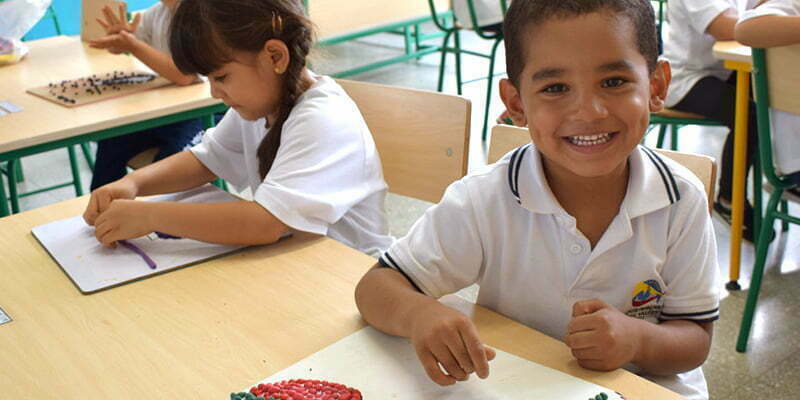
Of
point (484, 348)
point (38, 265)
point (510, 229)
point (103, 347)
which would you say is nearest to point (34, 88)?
point (38, 265)

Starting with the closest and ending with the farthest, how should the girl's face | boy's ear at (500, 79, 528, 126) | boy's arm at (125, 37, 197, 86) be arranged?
1. boy's ear at (500, 79, 528, 126)
2. the girl's face
3. boy's arm at (125, 37, 197, 86)

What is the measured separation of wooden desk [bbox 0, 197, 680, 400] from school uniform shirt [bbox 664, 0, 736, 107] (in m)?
1.72

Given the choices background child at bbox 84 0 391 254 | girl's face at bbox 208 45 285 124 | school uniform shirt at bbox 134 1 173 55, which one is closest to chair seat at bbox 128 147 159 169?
school uniform shirt at bbox 134 1 173 55

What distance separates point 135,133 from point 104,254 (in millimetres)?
1361

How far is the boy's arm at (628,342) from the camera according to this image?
83 centimetres

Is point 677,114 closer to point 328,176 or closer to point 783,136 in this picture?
point 783,136

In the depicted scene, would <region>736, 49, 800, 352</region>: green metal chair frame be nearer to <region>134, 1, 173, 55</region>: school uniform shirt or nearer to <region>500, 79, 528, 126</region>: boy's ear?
<region>500, 79, 528, 126</region>: boy's ear

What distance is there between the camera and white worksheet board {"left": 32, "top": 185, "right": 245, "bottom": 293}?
3.83 ft

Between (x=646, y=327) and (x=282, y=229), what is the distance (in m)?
0.61

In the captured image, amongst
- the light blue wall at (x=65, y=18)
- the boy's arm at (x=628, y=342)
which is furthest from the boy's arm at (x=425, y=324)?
the light blue wall at (x=65, y=18)

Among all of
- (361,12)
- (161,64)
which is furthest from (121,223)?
(361,12)

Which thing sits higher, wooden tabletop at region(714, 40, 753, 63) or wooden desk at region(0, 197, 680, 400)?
wooden tabletop at region(714, 40, 753, 63)

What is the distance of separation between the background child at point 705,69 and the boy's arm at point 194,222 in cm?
172

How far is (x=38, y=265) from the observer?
4.00ft
